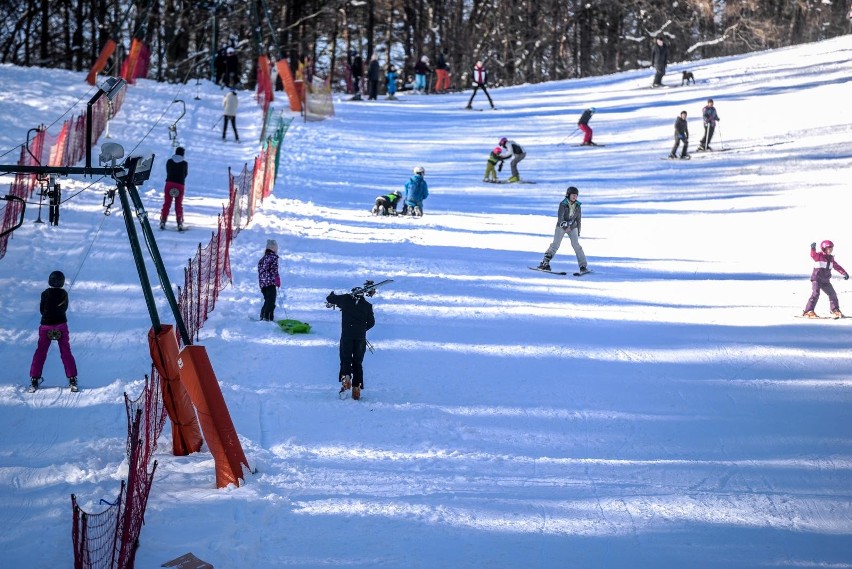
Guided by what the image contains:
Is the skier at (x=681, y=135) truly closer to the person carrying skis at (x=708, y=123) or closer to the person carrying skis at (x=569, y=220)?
the person carrying skis at (x=708, y=123)

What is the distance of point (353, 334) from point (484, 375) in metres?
1.95

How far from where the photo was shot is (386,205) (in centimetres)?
2131

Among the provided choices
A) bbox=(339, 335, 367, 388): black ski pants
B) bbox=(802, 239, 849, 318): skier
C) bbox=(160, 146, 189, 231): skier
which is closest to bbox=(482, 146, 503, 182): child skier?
bbox=(160, 146, 189, 231): skier

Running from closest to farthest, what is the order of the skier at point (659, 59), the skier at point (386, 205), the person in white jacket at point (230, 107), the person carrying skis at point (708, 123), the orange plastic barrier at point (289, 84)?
the skier at point (386, 205)
the person carrying skis at point (708, 123)
the person in white jacket at point (230, 107)
the orange plastic barrier at point (289, 84)
the skier at point (659, 59)

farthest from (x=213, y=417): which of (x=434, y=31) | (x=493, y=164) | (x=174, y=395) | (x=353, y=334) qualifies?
(x=434, y=31)

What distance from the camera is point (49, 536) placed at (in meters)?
7.88

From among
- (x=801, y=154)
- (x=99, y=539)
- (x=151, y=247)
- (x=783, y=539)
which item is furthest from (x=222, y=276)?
(x=801, y=154)

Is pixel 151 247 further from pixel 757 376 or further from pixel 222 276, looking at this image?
pixel 757 376

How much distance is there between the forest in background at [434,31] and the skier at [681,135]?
2123 cm

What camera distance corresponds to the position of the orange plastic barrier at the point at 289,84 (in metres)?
32.8

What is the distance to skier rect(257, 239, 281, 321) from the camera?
44.8 feet

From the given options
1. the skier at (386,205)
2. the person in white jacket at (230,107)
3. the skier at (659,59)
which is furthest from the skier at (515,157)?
the skier at (659,59)

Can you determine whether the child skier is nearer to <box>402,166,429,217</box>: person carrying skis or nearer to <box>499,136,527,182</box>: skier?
<box>499,136,527,182</box>: skier

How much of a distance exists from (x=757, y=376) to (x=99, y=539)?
8.30m
